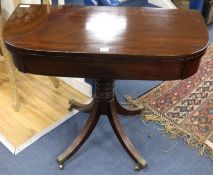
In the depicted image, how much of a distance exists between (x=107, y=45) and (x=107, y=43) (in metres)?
0.02

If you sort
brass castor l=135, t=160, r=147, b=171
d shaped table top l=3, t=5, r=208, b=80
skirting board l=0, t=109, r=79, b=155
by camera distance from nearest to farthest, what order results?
d shaped table top l=3, t=5, r=208, b=80 < brass castor l=135, t=160, r=147, b=171 < skirting board l=0, t=109, r=79, b=155

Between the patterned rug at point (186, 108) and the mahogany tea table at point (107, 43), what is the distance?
71cm

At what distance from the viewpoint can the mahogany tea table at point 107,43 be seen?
1.11 metres

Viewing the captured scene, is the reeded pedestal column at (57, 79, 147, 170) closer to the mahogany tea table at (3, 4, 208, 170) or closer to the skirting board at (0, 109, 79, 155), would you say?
the skirting board at (0, 109, 79, 155)

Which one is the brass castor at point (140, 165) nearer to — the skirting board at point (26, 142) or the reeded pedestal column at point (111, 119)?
the reeded pedestal column at point (111, 119)

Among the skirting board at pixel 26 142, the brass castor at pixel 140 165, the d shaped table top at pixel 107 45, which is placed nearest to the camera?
the d shaped table top at pixel 107 45

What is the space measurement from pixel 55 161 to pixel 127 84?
0.85m

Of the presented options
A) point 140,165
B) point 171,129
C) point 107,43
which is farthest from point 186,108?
point 107,43

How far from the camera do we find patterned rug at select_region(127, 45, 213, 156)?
70.1 inches

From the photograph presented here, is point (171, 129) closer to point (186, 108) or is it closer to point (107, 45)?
point (186, 108)

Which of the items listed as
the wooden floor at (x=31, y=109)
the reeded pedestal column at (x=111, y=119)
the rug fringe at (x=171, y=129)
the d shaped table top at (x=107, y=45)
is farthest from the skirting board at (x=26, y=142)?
the d shaped table top at (x=107, y=45)

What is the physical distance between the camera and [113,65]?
3.73 ft


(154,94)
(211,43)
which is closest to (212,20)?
(211,43)

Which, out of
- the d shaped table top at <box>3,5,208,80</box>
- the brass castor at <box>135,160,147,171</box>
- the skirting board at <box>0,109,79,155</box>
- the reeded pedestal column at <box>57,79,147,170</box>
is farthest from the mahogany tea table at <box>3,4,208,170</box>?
the skirting board at <box>0,109,79,155</box>
